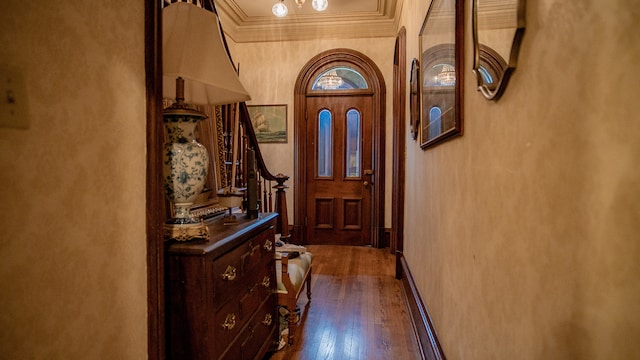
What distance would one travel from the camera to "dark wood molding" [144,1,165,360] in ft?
3.63

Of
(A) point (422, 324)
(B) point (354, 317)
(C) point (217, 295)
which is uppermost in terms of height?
(C) point (217, 295)

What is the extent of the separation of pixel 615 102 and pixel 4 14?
3.51 feet

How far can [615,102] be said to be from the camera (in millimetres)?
507

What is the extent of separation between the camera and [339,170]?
16.6 ft

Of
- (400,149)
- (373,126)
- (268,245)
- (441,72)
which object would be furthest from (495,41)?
(373,126)

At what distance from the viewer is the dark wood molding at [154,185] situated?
1107 mm

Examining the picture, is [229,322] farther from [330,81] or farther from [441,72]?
[330,81]

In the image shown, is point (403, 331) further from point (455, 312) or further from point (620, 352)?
point (620, 352)

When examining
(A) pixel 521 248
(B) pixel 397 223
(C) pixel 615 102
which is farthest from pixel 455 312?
(B) pixel 397 223

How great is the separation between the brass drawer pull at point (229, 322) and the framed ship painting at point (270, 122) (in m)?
3.79

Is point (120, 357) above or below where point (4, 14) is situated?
below

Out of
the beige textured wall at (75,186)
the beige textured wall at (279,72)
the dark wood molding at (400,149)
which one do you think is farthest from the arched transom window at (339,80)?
the beige textured wall at (75,186)

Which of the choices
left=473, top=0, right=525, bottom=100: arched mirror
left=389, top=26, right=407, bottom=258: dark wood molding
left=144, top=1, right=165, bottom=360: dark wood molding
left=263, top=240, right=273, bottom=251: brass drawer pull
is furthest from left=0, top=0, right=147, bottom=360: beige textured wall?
left=389, top=26, right=407, bottom=258: dark wood molding

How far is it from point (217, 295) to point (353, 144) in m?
3.87
